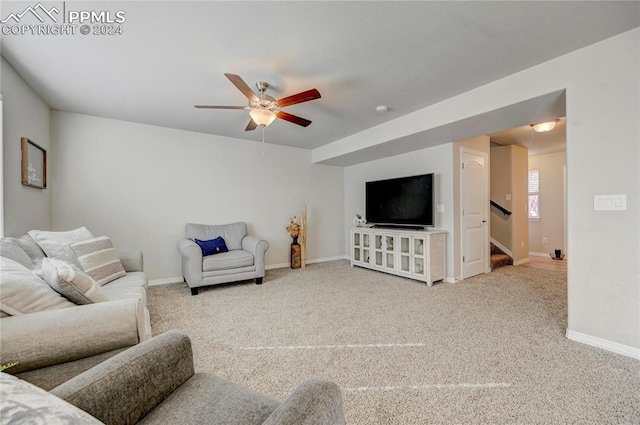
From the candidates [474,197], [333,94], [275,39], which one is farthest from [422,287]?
[275,39]

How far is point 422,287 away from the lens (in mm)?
3680

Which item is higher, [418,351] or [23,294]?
[23,294]

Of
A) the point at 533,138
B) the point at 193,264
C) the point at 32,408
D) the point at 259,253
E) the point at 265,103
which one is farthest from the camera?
the point at 533,138

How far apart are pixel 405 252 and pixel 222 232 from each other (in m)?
2.91

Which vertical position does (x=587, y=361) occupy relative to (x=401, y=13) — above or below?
below

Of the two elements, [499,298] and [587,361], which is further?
[499,298]

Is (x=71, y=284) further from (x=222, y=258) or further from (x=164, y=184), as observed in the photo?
(x=164, y=184)

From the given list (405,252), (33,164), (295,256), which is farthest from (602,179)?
(33,164)

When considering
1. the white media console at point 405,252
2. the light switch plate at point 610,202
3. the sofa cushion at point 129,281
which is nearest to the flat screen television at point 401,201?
the white media console at point 405,252

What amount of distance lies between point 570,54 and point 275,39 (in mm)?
2382

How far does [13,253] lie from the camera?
165 centimetres

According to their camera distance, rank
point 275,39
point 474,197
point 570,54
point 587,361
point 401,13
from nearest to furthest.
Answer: point 401,13 < point 587,361 < point 275,39 < point 570,54 < point 474,197

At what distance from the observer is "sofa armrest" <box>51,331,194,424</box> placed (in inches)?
30.1

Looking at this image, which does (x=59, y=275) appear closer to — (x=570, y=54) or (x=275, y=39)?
(x=275, y=39)
